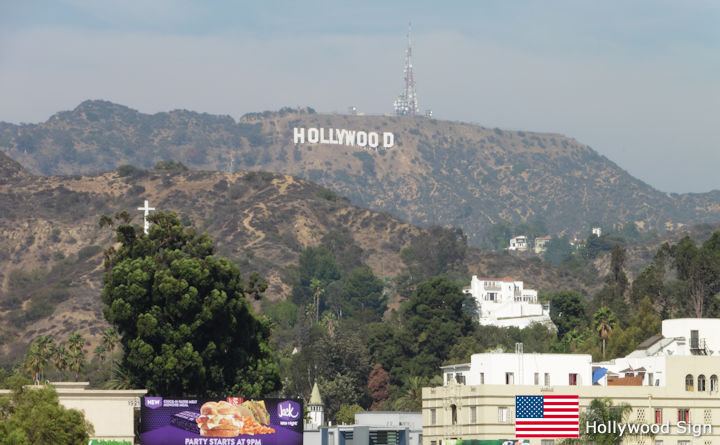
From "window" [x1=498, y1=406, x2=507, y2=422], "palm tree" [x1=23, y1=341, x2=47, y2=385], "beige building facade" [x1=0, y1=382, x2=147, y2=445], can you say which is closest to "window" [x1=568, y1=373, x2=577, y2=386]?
"window" [x1=498, y1=406, x2=507, y2=422]

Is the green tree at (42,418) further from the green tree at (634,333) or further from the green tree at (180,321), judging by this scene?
the green tree at (634,333)

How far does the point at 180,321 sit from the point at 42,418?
96.7 feet

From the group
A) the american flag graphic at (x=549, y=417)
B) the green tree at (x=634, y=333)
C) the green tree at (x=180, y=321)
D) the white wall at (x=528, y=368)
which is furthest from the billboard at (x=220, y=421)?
the green tree at (x=634, y=333)

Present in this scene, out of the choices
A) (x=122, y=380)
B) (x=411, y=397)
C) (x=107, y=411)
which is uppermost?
(x=122, y=380)

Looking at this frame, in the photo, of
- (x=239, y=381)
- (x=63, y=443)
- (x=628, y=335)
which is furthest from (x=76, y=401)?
(x=628, y=335)

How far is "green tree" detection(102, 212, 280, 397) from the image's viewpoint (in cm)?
10988

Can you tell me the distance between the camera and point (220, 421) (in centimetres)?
9288

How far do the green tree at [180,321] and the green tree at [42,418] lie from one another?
23611 millimetres

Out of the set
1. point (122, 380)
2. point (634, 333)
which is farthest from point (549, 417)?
point (634, 333)

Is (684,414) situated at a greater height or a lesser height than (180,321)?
lesser

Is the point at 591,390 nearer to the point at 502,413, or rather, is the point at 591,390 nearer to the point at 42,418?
the point at 502,413

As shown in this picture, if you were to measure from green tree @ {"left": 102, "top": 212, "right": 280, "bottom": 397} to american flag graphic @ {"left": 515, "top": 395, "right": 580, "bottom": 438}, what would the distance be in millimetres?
22184

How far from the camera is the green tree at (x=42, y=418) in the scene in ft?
273

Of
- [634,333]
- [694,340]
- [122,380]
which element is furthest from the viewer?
[634,333]
